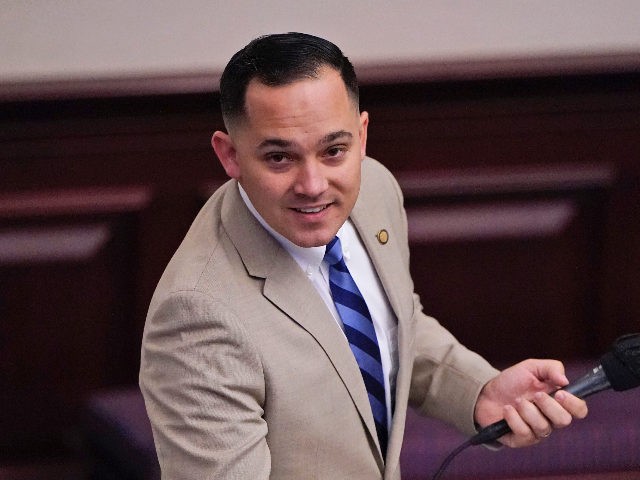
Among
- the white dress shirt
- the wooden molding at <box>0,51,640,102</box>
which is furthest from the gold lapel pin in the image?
the wooden molding at <box>0,51,640,102</box>

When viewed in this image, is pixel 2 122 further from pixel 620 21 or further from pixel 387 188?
pixel 620 21

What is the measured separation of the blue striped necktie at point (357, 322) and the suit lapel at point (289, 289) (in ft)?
0.10

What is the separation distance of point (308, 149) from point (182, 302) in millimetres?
160

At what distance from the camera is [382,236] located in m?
1.16

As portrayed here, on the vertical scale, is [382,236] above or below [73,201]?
above

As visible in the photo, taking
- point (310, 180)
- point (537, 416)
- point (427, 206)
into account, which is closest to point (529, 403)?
point (537, 416)

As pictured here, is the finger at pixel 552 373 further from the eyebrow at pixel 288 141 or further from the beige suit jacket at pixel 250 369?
the eyebrow at pixel 288 141

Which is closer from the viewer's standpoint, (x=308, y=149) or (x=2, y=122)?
(x=308, y=149)

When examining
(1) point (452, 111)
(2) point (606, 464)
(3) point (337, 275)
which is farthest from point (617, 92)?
(3) point (337, 275)

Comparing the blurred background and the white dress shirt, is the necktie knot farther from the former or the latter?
the blurred background

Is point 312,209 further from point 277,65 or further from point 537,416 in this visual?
point 537,416

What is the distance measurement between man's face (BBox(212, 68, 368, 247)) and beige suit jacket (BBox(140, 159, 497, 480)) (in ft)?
0.17

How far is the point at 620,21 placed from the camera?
1.81 meters

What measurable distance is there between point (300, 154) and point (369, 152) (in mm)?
809
